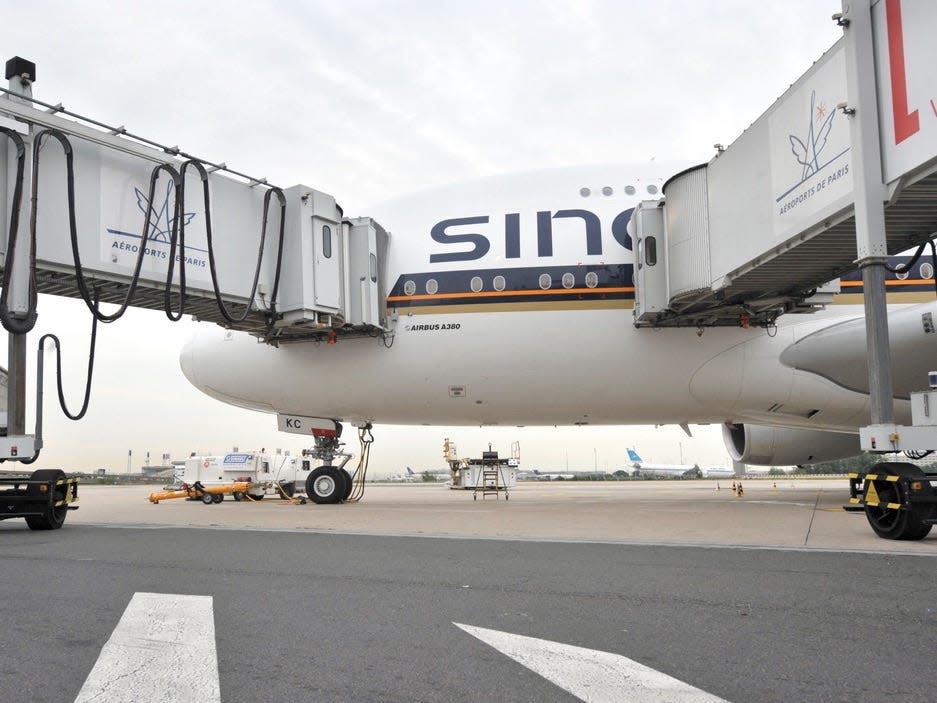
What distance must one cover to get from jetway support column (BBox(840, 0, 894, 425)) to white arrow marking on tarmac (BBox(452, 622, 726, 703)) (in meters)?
A: 5.49

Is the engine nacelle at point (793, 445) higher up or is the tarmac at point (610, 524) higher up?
the engine nacelle at point (793, 445)

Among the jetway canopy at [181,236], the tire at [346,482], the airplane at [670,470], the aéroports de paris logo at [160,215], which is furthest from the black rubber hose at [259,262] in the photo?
the airplane at [670,470]

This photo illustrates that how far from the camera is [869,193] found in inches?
325

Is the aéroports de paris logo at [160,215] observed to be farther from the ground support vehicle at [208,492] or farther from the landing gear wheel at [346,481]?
the ground support vehicle at [208,492]

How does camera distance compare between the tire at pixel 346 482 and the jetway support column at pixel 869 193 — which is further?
the tire at pixel 346 482

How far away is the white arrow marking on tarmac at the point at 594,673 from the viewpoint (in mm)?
3082

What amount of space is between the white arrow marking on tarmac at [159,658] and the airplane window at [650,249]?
32.8 ft

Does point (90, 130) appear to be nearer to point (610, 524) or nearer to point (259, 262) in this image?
point (259, 262)

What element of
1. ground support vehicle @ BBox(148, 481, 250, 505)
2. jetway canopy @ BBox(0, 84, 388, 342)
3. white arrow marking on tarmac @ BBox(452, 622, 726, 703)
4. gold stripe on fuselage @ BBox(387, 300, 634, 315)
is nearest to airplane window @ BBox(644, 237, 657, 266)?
gold stripe on fuselage @ BBox(387, 300, 634, 315)

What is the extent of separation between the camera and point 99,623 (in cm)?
450

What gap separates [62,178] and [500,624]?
983 cm

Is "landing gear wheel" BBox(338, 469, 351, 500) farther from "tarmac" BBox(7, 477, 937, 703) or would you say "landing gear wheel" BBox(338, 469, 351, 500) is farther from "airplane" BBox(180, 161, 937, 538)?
"tarmac" BBox(7, 477, 937, 703)

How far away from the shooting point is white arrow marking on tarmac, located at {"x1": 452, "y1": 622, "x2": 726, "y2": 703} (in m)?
3.08

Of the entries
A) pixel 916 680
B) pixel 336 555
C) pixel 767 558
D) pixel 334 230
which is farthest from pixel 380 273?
pixel 916 680
